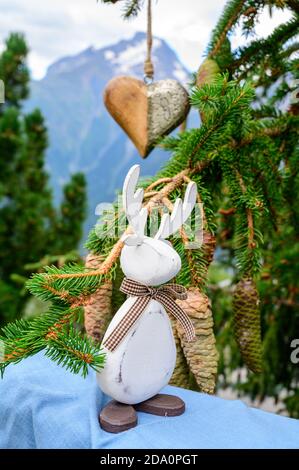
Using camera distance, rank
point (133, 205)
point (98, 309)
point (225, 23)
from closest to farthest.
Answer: point (133, 205) → point (98, 309) → point (225, 23)

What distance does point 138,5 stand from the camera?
0.84 meters

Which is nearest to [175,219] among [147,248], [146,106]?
[147,248]

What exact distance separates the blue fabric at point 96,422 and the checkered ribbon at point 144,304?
8 centimetres

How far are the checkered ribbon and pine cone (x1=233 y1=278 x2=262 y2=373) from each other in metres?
0.09

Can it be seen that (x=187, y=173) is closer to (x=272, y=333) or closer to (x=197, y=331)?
(x=197, y=331)

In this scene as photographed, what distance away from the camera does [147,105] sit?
81cm

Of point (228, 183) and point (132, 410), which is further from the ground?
point (228, 183)

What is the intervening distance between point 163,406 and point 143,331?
0.28 feet

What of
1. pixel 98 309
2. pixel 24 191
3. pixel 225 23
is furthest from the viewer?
pixel 24 191

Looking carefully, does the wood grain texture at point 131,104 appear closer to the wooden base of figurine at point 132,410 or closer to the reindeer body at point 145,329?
the reindeer body at point 145,329

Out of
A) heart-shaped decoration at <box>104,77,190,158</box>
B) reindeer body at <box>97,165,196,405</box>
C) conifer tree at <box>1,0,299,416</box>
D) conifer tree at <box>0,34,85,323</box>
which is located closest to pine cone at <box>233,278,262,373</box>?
conifer tree at <box>1,0,299,416</box>

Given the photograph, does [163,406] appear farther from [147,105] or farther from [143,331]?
[147,105]

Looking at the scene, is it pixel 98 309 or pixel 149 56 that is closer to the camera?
pixel 98 309
